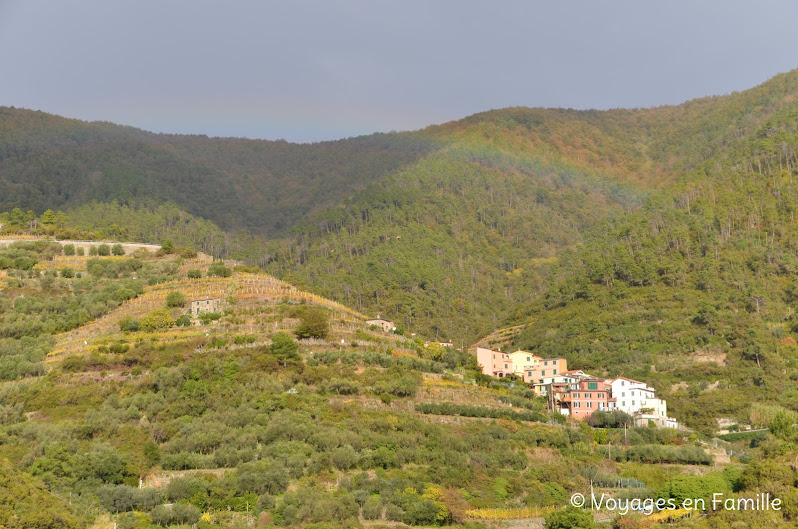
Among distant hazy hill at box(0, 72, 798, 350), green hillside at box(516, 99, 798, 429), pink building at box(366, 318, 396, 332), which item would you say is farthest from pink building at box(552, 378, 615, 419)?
distant hazy hill at box(0, 72, 798, 350)

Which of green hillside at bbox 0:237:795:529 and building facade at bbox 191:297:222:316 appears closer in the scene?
green hillside at bbox 0:237:795:529

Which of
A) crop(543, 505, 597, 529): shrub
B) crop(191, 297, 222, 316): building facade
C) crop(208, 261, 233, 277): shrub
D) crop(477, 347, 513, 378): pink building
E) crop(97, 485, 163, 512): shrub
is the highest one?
crop(208, 261, 233, 277): shrub

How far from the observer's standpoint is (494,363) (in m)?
85.8

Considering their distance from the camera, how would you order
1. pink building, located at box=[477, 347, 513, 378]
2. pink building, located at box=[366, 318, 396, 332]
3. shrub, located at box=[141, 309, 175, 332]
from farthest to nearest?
pink building, located at box=[477, 347, 513, 378], pink building, located at box=[366, 318, 396, 332], shrub, located at box=[141, 309, 175, 332]

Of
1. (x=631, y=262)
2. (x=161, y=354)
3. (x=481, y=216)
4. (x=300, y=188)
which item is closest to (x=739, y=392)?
(x=631, y=262)

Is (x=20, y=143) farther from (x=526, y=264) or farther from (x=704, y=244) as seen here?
(x=704, y=244)

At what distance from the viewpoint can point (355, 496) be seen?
169 feet

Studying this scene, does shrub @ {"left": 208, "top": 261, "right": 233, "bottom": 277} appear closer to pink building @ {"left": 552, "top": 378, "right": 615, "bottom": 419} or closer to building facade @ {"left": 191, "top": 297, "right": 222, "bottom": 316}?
building facade @ {"left": 191, "top": 297, "right": 222, "bottom": 316}

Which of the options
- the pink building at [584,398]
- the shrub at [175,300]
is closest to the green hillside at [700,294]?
the pink building at [584,398]

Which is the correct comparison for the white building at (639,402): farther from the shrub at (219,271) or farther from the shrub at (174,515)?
the shrub at (174,515)

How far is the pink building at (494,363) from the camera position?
85.2m

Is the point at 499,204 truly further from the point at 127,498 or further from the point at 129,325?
the point at 127,498

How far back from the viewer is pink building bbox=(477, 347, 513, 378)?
85188 millimetres

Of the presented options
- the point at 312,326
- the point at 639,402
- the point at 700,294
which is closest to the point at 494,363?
the point at 639,402
